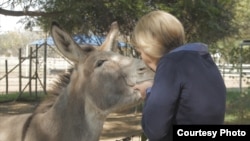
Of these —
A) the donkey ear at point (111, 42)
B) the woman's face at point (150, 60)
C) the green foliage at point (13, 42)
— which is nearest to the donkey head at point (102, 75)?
the donkey ear at point (111, 42)

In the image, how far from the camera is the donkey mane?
3744 mm

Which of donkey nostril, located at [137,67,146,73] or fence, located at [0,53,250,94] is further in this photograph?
fence, located at [0,53,250,94]

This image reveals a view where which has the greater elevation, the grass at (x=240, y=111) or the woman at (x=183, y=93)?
the woman at (x=183, y=93)

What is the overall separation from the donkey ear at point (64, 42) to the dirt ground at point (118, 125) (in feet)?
20.6

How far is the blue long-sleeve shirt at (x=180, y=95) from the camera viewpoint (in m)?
1.98

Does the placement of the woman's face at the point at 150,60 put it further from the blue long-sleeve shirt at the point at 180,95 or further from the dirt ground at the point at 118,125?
the dirt ground at the point at 118,125

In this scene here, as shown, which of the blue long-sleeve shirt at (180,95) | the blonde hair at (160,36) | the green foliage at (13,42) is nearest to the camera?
the blue long-sleeve shirt at (180,95)

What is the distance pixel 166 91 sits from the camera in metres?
1.97

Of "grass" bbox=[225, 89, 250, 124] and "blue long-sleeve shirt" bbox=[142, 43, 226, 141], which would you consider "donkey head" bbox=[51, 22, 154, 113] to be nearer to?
"blue long-sleeve shirt" bbox=[142, 43, 226, 141]

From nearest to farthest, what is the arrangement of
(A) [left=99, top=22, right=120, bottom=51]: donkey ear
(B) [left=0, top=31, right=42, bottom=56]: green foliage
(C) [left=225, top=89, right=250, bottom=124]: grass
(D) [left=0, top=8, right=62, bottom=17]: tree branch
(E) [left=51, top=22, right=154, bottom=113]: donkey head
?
(E) [left=51, top=22, right=154, bottom=113]: donkey head, (A) [left=99, top=22, right=120, bottom=51]: donkey ear, (D) [left=0, top=8, right=62, bottom=17]: tree branch, (C) [left=225, top=89, right=250, bottom=124]: grass, (B) [left=0, top=31, right=42, bottom=56]: green foliage

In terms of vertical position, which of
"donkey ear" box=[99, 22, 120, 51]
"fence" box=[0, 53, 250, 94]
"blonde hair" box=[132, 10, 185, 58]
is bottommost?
"fence" box=[0, 53, 250, 94]

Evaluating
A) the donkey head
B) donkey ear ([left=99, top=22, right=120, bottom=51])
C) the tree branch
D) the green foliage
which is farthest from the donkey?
the green foliage

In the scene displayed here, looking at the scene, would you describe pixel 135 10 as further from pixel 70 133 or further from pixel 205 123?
pixel 205 123

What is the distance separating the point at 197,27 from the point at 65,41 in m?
6.96
